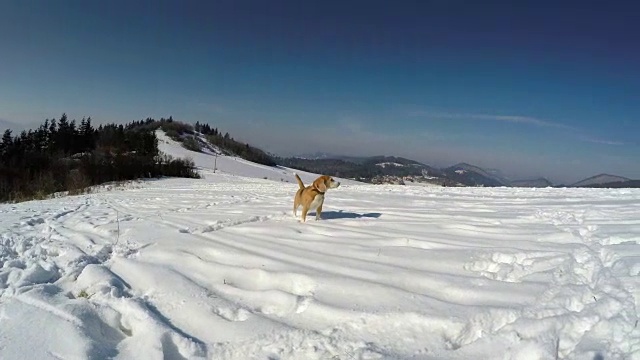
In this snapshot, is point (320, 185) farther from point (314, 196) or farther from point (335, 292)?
point (335, 292)

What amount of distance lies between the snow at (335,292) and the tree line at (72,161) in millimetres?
20496

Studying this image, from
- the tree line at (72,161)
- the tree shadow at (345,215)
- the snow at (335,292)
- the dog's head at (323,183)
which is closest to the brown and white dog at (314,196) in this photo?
the dog's head at (323,183)

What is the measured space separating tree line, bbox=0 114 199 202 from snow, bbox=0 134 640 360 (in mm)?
20496

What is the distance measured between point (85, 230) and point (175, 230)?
6.43 ft

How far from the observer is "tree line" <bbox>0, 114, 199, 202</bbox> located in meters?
33.6

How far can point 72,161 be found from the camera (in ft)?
183

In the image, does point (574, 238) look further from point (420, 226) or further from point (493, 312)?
point (493, 312)

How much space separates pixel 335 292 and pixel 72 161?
6418cm

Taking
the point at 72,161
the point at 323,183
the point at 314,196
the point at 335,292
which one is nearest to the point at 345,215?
the point at 323,183

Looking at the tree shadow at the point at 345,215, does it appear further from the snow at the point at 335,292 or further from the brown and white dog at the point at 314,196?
the snow at the point at 335,292

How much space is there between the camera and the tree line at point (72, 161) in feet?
110

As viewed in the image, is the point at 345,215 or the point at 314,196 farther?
the point at 345,215

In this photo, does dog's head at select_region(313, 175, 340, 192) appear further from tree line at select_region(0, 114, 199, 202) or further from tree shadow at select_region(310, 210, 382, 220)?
tree line at select_region(0, 114, 199, 202)

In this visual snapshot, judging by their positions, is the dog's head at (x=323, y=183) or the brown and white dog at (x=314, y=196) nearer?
the brown and white dog at (x=314, y=196)
